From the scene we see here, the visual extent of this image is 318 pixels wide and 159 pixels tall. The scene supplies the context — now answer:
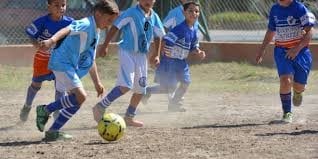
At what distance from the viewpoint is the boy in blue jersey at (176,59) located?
31.9 feet

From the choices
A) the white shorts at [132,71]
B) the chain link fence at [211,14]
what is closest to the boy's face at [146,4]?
the white shorts at [132,71]

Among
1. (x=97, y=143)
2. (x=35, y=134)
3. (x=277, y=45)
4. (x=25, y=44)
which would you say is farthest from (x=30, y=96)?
(x=25, y=44)

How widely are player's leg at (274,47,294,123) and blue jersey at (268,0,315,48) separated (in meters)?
0.13

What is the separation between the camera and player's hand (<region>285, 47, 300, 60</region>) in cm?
825

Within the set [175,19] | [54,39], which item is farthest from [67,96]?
[175,19]

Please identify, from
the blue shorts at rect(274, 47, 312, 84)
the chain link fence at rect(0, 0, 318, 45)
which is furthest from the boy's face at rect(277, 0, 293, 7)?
the chain link fence at rect(0, 0, 318, 45)

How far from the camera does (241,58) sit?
14.7m

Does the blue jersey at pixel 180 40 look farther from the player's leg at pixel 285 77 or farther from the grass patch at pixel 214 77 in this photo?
the grass patch at pixel 214 77

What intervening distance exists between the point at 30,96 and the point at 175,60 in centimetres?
214

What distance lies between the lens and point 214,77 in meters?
13.5

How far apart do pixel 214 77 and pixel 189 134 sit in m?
6.17

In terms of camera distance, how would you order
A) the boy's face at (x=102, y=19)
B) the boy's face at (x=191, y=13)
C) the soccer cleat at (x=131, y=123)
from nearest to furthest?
1. the boy's face at (x=102, y=19)
2. the soccer cleat at (x=131, y=123)
3. the boy's face at (x=191, y=13)

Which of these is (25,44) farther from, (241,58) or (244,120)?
(244,120)

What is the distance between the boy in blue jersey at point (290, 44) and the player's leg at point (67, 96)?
97.6 inches
